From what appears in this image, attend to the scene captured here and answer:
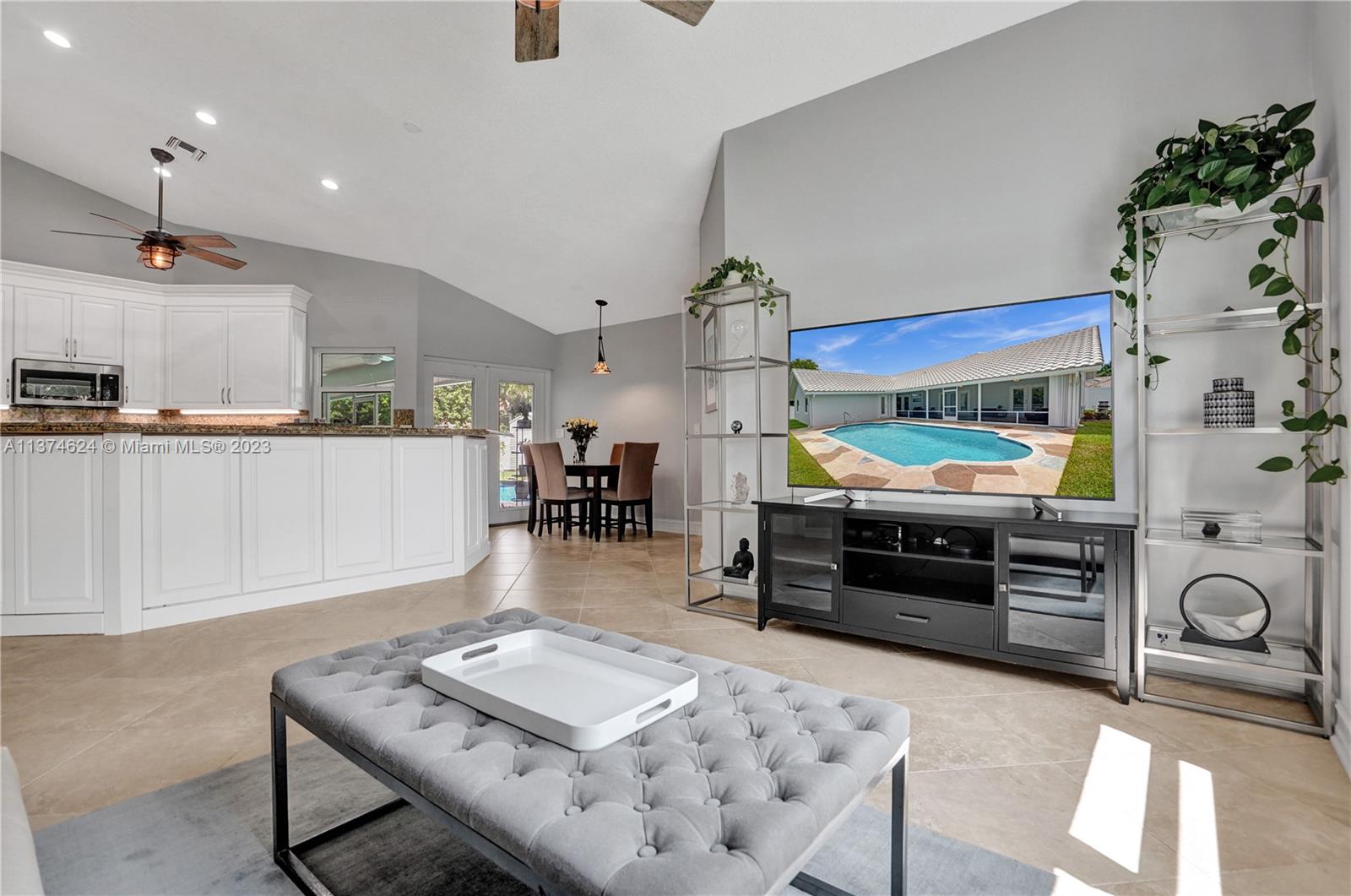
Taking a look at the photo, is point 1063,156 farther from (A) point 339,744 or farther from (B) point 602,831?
(A) point 339,744

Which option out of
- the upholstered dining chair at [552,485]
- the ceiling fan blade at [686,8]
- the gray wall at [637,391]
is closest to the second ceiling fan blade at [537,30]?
the ceiling fan blade at [686,8]

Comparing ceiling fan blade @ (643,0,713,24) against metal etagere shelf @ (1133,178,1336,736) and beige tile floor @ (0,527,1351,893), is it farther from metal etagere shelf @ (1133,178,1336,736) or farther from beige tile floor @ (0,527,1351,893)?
beige tile floor @ (0,527,1351,893)

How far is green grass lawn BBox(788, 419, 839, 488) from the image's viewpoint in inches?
140

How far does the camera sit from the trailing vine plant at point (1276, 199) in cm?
207

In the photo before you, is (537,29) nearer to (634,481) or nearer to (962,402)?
(962,402)

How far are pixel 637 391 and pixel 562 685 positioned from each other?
6347 mm

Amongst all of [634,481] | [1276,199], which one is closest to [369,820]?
[1276,199]

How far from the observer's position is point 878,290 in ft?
11.4

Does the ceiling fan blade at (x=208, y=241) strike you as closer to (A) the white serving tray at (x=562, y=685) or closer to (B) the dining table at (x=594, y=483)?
(B) the dining table at (x=594, y=483)

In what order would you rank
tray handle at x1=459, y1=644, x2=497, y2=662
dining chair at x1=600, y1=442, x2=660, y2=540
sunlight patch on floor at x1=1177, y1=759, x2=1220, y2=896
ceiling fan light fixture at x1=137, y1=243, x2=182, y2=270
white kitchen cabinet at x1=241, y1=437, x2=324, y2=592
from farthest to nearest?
1. dining chair at x1=600, y1=442, x2=660, y2=540
2. ceiling fan light fixture at x1=137, y1=243, x2=182, y2=270
3. white kitchen cabinet at x1=241, y1=437, x2=324, y2=592
4. tray handle at x1=459, y1=644, x2=497, y2=662
5. sunlight patch on floor at x1=1177, y1=759, x2=1220, y2=896

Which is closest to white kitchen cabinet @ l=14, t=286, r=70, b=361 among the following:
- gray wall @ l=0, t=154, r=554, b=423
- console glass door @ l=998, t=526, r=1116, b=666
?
gray wall @ l=0, t=154, r=554, b=423

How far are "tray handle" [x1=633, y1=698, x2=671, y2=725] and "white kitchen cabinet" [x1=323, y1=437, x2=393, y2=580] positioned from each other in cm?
357

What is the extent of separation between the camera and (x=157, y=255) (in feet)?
14.6

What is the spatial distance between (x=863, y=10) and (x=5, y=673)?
499cm
